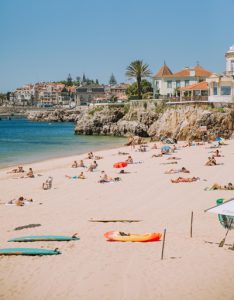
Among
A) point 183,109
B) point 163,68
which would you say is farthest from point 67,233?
point 163,68

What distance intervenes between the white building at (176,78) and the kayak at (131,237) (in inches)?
2291

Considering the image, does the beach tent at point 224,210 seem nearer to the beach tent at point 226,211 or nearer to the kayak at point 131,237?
the beach tent at point 226,211

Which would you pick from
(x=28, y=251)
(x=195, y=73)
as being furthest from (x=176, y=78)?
(x=28, y=251)

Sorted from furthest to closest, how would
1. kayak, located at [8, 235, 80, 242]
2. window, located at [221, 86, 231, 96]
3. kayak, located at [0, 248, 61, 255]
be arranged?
window, located at [221, 86, 231, 96], kayak, located at [8, 235, 80, 242], kayak, located at [0, 248, 61, 255]

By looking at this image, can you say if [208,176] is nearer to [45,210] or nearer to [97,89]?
[45,210]

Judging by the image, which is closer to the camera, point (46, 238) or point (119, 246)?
point (119, 246)

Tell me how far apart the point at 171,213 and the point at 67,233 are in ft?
13.3

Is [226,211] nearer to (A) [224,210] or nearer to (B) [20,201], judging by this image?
(A) [224,210]

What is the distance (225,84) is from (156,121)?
11.5m

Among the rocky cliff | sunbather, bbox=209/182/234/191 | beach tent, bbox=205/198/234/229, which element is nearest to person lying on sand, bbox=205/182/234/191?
sunbather, bbox=209/182/234/191

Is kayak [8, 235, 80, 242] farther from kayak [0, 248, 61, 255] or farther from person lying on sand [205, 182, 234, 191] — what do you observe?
person lying on sand [205, 182, 234, 191]

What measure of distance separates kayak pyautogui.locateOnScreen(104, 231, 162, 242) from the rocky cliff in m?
38.5

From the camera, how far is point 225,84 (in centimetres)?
5281

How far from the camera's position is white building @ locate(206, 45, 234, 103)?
52656 mm
